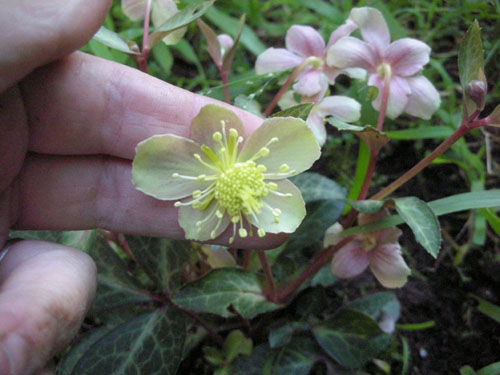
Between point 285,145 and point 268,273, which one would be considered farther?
point 268,273

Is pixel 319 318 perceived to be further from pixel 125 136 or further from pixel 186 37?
pixel 186 37

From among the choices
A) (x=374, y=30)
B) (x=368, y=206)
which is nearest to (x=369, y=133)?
(x=368, y=206)

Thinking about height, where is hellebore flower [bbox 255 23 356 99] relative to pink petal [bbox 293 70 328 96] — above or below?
above

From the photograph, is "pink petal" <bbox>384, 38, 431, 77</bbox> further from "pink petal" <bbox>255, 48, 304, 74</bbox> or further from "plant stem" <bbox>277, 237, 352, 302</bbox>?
"plant stem" <bbox>277, 237, 352, 302</bbox>

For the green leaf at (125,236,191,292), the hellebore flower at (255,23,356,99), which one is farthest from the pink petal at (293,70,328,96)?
the green leaf at (125,236,191,292)

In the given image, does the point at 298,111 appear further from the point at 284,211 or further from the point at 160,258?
the point at 160,258

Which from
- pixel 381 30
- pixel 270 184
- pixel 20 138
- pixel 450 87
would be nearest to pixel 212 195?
pixel 270 184

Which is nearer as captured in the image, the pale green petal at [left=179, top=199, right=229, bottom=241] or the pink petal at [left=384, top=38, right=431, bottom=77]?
the pale green petal at [left=179, top=199, right=229, bottom=241]
